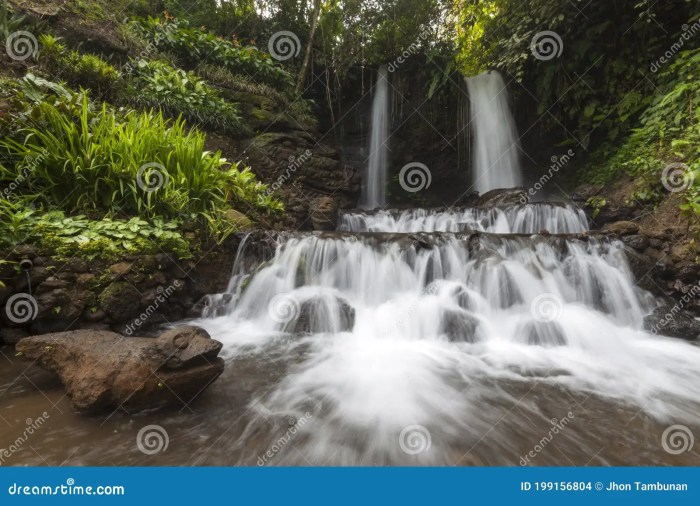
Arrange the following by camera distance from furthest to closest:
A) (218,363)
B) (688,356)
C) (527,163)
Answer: (527,163) → (688,356) → (218,363)

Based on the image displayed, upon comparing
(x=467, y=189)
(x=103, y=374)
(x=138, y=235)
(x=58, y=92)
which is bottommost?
(x=103, y=374)

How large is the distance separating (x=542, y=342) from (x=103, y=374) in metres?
4.24

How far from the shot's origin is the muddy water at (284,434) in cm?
198

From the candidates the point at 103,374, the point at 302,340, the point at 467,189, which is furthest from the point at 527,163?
the point at 103,374

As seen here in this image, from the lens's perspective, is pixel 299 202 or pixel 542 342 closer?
pixel 542 342

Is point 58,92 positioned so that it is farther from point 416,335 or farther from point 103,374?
point 416,335

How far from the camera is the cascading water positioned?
2270 millimetres

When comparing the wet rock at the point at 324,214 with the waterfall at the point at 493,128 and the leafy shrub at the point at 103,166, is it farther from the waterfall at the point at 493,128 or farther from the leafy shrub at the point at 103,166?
the waterfall at the point at 493,128

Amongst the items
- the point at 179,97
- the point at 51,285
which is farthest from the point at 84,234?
the point at 179,97

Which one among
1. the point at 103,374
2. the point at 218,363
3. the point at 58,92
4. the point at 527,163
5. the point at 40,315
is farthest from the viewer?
the point at 527,163

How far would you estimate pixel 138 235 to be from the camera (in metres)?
3.99

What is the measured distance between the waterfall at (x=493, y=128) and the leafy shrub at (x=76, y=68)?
9.87 m

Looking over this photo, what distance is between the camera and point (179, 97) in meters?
7.39

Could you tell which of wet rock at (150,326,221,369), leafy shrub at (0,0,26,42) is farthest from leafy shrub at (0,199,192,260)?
leafy shrub at (0,0,26,42)
